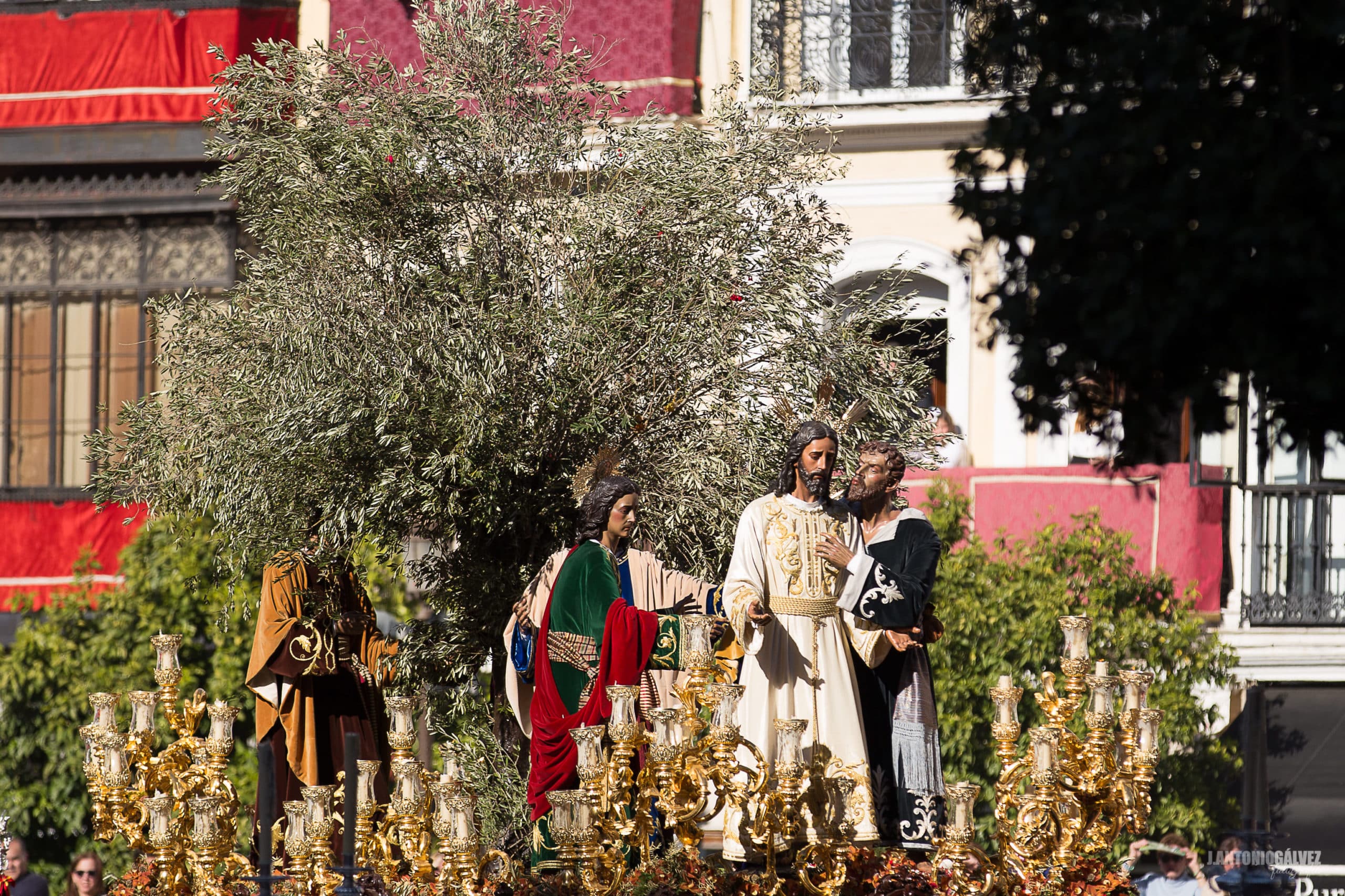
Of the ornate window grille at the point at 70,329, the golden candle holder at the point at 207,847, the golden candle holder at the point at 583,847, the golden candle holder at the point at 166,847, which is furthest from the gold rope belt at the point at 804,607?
the ornate window grille at the point at 70,329

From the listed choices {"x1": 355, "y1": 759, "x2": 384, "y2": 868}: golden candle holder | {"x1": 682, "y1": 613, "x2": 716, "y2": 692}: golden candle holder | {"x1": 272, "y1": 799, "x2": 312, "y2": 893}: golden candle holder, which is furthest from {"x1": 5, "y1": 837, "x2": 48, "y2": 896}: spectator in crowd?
{"x1": 682, "y1": 613, "x2": 716, "y2": 692}: golden candle holder

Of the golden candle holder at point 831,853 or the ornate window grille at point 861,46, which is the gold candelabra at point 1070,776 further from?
the ornate window grille at point 861,46

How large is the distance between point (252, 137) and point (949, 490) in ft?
19.9

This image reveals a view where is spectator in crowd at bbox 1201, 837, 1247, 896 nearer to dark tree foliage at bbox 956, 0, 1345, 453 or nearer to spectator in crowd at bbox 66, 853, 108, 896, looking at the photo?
dark tree foliage at bbox 956, 0, 1345, 453

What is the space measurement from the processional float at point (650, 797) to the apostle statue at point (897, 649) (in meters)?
0.24

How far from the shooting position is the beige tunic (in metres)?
8.88

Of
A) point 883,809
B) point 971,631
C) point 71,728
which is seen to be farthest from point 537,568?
point 71,728

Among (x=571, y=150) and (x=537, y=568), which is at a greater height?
(x=571, y=150)

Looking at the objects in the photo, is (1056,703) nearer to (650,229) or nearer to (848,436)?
(848,436)

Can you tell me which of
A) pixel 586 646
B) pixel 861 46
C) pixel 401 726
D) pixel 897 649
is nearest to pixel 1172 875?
pixel 897 649

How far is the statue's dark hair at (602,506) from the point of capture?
28.4ft

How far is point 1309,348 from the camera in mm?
5000

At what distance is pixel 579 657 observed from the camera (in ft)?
27.9

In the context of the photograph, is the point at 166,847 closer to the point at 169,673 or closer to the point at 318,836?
the point at 318,836
